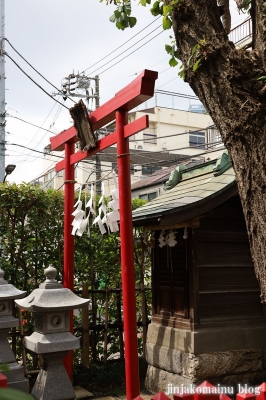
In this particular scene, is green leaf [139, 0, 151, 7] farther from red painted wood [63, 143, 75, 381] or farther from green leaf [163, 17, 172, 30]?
red painted wood [63, 143, 75, 381]

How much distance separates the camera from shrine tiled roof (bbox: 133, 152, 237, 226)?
6.52 metres

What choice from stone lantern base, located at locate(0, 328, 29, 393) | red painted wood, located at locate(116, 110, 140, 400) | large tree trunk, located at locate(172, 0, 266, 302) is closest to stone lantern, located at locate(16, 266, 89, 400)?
red painted wood, located at locate(116, 110, 140, 400)

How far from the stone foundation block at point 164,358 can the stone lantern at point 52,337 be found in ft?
7.80

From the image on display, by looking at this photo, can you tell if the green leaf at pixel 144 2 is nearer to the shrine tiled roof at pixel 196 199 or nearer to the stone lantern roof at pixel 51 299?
the shrine tiled roof at pixel 196 199

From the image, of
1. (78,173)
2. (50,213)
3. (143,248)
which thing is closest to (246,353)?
(143,248)

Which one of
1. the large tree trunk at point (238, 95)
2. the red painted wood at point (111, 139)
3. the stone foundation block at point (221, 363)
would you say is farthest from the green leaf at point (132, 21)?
the stone foundation block at point (221, 363)

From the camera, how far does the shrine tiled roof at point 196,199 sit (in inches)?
257

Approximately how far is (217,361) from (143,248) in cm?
264

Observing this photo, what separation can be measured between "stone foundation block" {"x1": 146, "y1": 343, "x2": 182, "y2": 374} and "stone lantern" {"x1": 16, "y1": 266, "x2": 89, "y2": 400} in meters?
2.38

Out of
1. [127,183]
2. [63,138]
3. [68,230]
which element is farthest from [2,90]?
[127,183]

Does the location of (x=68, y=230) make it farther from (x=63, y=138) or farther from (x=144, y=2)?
(x=144, y=2)

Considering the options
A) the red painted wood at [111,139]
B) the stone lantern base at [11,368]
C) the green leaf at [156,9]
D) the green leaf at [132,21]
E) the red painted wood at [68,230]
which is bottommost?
the stone lantern base at [11,368]

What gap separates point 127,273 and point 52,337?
124 centimetres

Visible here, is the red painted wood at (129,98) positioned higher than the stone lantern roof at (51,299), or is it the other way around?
the red painted wood at (129,98)
